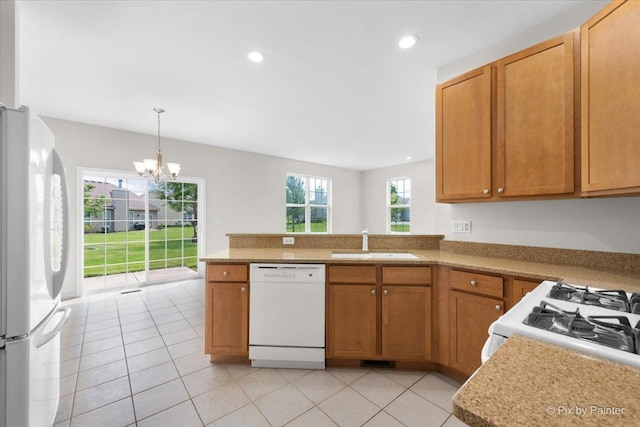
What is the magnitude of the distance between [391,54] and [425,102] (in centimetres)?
119

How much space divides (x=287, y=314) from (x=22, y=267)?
1511 mm

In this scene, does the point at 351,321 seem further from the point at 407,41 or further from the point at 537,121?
the point at 407,41

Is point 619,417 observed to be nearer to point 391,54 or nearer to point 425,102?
point 391,54

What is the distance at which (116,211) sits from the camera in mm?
4230

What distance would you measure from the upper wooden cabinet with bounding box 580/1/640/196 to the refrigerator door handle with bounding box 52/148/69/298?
112 inches

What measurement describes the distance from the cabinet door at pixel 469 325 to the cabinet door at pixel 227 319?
159cm

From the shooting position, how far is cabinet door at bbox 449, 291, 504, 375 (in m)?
1.70

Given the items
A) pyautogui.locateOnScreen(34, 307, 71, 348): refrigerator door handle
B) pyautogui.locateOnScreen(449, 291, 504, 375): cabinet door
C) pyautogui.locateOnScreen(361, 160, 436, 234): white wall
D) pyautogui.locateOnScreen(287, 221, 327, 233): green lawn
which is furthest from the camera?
pyautogui.locateOnScreen(287, 221, 327, 233): green lawn

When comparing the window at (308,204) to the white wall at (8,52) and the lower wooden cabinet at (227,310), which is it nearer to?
the lower wooden cabinet at (227,310)

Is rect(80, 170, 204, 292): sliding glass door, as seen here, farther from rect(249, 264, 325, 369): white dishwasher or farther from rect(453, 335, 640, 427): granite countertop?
rect(453, 335, 640, 427): granite countertop

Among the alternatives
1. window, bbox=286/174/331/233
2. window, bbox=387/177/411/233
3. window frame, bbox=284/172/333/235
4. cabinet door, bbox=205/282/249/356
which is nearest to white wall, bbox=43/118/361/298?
window frame, bbox=284/172/333/235

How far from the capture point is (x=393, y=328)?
2006 mm

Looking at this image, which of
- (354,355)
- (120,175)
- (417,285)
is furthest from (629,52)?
(120,175)

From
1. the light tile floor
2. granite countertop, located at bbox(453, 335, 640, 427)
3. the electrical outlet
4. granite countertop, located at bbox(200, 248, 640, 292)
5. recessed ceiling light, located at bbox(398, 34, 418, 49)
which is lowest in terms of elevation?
the light tile floor
